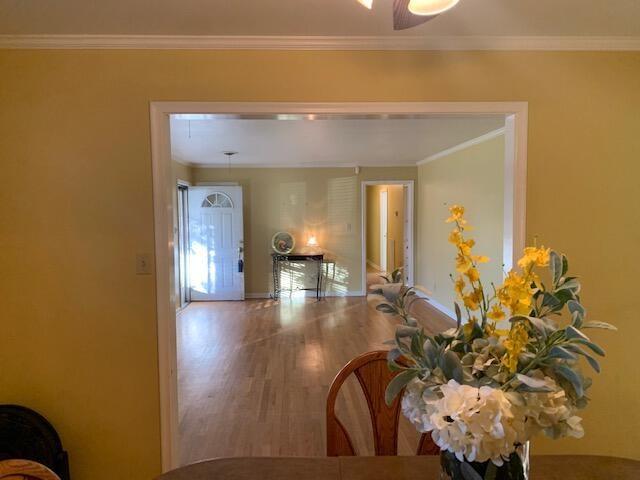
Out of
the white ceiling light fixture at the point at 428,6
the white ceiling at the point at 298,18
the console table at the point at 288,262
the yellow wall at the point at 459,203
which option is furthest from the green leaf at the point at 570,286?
the console table at the point at 288,262

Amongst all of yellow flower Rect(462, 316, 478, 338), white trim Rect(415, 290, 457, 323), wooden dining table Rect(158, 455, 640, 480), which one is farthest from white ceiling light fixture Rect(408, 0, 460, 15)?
white trim Rect(415, 290, 457, 323)

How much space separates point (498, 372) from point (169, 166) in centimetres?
176

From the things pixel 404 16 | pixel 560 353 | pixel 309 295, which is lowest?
pixel 309 295

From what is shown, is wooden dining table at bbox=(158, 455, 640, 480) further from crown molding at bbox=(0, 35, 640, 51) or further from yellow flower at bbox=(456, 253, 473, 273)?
crown molding at bbox=(0, 35, 640, 51)

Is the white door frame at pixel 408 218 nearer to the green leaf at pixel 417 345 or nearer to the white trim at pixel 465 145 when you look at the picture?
the white trim at pixel 465 145

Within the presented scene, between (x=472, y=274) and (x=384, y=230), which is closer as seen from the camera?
(x=472, y=274)

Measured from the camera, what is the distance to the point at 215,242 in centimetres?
608

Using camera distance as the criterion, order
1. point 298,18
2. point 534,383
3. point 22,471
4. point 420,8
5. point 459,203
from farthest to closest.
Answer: point 459,203 → point 298,18 → point 420,8 → point 22,471 → point 534,383

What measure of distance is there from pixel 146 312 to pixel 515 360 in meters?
1.74

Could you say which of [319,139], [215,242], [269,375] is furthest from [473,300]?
[215,242]

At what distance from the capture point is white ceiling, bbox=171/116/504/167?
137 inches

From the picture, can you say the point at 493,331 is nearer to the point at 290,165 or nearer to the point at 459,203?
the point at 459,203

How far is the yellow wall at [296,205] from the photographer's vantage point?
6430 mm

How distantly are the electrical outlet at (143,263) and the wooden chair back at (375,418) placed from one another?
1153 millimetres
